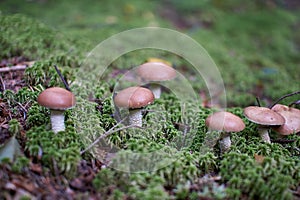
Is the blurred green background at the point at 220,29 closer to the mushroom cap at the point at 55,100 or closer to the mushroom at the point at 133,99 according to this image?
the mushroom cap at the point at 55,100

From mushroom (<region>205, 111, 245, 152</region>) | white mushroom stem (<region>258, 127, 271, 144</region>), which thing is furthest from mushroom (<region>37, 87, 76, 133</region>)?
white mushroom stem (<region>258, 127, 271, 144</region>)

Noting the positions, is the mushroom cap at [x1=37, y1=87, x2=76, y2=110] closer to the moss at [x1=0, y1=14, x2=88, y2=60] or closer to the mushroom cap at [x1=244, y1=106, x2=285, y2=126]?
the mushroom cap at [x1=244, y1=106, x2=285, y2=126]

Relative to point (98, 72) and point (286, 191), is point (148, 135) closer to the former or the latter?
point (286, 191)

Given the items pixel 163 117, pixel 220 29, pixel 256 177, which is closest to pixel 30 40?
pixel 163 117

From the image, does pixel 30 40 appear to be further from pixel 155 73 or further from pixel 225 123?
pixel 225 123

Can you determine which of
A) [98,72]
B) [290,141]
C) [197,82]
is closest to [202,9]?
[197,82]
